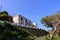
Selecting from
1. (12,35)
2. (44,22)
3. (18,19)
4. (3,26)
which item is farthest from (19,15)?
(12,35)

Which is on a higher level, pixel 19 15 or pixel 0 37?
pixel 19 15

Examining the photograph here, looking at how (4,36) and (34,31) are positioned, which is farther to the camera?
(34,31)

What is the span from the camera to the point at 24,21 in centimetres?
3375

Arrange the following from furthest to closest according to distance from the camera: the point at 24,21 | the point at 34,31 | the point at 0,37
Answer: the point at 24,21 → the point at 34,31 → the point at 0,37

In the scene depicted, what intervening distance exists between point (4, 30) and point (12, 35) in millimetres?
1235

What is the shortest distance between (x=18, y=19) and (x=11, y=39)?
66.3 ft

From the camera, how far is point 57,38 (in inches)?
563

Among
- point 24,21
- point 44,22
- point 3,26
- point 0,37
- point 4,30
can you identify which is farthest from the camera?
point 24,21

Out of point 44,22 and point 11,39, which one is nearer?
point 11,39

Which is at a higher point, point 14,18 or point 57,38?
point 14,18

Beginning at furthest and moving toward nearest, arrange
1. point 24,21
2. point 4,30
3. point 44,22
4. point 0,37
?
point 24,21 < point 44,22 < point 4,30 < point 0,37

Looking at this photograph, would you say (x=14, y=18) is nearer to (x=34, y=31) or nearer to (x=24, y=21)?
(x=24, y=21)

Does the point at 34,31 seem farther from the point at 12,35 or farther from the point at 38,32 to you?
the point at 12,35

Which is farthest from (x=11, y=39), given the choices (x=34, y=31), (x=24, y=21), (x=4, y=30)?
(x=24, y=21)
